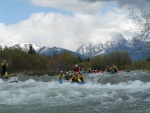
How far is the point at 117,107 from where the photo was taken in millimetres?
15484

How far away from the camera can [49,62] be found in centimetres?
9444

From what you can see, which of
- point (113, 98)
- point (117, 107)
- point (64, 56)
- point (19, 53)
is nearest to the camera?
point (117, 107)

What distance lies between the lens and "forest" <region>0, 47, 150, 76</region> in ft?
249

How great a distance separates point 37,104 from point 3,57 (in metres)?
60.2

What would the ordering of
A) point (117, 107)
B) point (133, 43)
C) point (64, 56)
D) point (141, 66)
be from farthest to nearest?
point (64, 56) < point (141, 66) < point (117, 107) < point (133, 43)

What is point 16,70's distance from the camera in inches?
3054

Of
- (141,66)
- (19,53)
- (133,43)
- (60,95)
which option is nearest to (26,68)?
(19,53)

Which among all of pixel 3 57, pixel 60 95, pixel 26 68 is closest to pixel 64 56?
pixel 26 68

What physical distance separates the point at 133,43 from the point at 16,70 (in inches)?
2591

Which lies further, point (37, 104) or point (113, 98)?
point (113, 98)

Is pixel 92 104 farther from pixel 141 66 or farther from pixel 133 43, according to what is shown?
pixel 141 66

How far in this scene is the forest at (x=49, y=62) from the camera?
249ft

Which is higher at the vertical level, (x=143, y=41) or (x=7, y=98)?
(x=143, y=41)

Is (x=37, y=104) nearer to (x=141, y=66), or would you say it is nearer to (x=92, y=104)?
(x=92, y=104)
